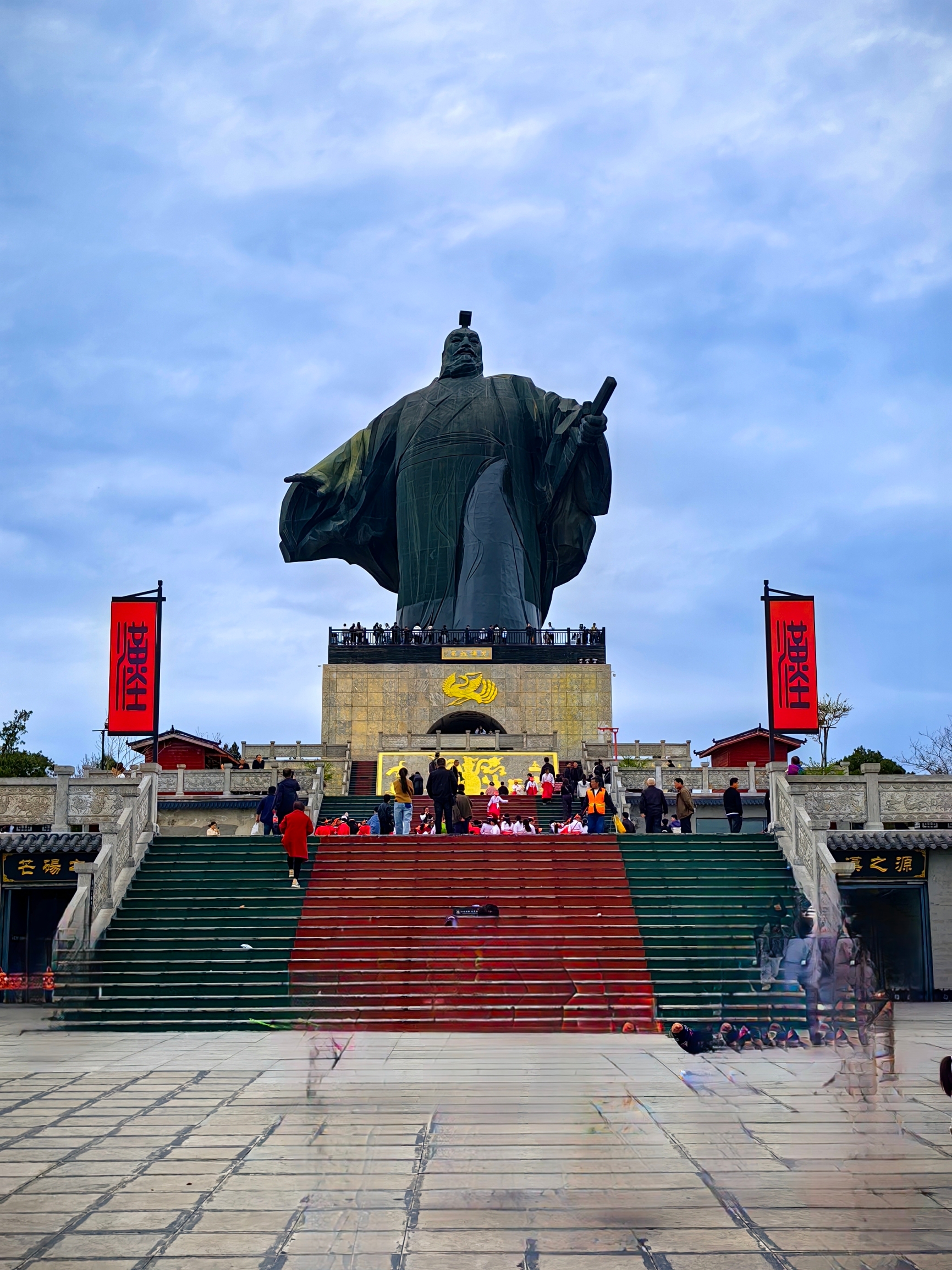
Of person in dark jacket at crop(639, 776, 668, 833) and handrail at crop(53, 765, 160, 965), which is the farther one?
person in dark jacket at crop(639, 776, 668, 833)

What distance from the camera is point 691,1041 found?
36.7 feet

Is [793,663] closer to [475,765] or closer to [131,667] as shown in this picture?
[475,765]

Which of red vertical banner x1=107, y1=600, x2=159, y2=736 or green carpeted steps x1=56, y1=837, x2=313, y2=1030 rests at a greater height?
red vertical banner x1=107, y1=600, x2=159, y2=736

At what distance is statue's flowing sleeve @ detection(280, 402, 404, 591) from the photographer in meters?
45.1

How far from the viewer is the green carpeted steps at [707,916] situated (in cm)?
1370

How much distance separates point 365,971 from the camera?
47.8 feet

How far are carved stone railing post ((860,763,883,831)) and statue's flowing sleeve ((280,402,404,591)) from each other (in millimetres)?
28545

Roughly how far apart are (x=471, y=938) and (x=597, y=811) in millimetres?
4722

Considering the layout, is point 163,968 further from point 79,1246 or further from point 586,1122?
point 79,1246

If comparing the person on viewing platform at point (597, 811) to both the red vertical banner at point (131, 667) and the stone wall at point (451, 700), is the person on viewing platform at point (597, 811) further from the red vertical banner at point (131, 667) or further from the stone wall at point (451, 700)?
the stone wall at point (451, 700)

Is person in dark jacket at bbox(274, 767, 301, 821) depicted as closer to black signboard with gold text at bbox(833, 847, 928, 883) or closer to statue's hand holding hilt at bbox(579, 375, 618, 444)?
black signboard with gold text at bbox(833, 847, 928, 883)

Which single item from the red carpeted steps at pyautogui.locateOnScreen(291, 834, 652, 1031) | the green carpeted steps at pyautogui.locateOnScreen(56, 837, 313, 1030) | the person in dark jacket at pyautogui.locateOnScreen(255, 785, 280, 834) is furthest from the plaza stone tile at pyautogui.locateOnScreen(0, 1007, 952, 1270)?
the person in dark jacket at pyautogui.locateOnScreen(255, 785, 280, 834)

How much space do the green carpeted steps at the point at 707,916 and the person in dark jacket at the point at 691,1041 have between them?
1.60 m

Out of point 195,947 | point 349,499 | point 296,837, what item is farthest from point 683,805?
point 349,499
